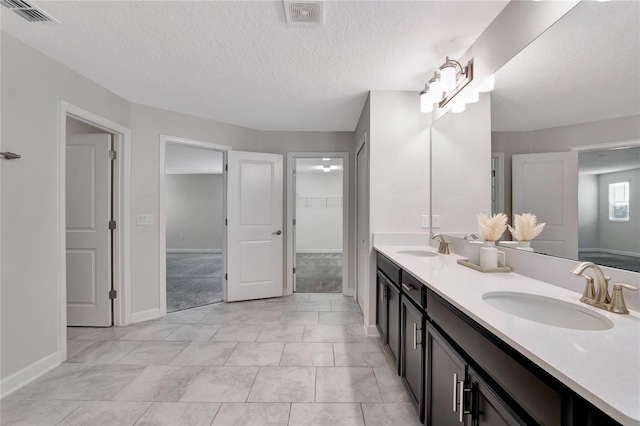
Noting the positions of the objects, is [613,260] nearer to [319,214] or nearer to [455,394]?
[455,394]

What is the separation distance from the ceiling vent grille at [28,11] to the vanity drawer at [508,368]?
9.04 feet

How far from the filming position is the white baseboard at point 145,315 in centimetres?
296

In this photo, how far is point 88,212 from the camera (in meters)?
2.81

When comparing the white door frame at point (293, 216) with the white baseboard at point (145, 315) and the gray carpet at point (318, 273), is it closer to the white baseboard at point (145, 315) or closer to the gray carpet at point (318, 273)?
the gray carpet at point (318, 273)

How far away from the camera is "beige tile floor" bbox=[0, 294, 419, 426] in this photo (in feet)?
5.26

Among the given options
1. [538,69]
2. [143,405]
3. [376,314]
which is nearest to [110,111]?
[143,405]

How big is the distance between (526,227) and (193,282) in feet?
15.7

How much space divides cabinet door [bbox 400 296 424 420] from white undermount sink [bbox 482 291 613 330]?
1.37 ft

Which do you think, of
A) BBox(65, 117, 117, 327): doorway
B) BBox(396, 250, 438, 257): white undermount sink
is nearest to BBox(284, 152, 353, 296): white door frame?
BBox(396, 250, 438, 257): white undermount sink

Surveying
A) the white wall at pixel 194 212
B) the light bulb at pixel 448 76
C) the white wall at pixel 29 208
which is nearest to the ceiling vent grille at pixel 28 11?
the white wall at pixel 29 208

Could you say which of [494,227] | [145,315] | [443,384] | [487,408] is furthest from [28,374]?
[494,227]

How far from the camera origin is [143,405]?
1.69m

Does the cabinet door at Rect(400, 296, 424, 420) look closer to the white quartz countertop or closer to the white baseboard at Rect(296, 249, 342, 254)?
the white quartz countertop

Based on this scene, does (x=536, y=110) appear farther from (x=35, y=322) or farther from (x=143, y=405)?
(x=35, y=322)
